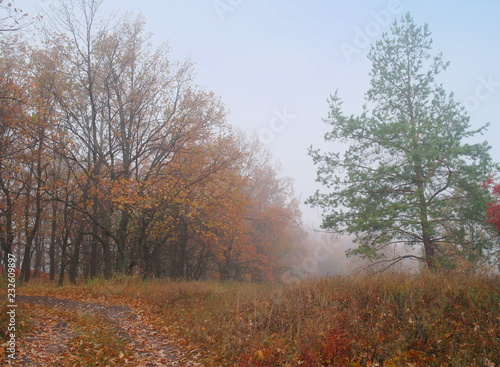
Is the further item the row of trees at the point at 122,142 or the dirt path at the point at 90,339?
the row of trees at the point at 122,142

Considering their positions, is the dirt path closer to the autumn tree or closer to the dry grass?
the dry grass

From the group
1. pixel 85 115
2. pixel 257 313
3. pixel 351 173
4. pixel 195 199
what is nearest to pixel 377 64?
pixel 351 173

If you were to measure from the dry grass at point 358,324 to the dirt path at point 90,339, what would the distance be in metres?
0.73

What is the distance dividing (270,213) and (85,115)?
60.3 ft

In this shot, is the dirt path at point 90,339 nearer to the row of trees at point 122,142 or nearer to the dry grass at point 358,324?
the dry grass at point 358,324

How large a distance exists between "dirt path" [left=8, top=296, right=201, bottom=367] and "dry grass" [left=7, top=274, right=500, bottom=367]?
0.73 meters

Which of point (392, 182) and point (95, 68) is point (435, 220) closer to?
point (392, 182)

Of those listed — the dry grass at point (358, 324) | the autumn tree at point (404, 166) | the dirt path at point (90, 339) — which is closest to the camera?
the dry grass at point (358, 324)

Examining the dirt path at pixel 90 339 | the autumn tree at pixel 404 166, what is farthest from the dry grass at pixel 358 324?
the autumn tree at pixel 404 166

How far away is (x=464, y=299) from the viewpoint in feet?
23.6

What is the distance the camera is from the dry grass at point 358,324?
19.0 feet

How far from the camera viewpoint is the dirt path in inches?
252

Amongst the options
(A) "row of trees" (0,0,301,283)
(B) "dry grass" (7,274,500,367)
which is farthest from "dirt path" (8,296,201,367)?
(A) "row of trees" (0,0,301,283)

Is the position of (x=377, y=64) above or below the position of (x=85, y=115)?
above
